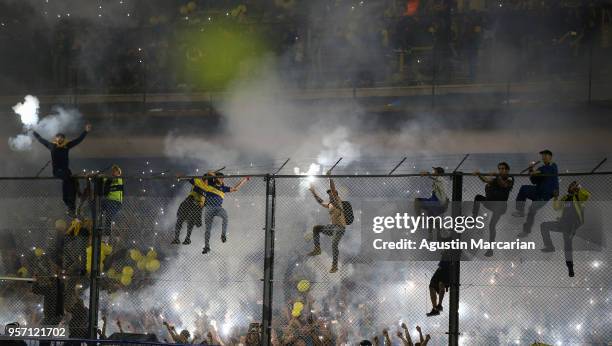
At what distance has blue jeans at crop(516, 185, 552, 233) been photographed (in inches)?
424

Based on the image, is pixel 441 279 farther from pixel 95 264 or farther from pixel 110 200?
pixel 110 200

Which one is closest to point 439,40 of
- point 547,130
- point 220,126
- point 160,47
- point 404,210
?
point 547,130

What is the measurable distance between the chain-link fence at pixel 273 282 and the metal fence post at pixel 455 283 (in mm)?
2004

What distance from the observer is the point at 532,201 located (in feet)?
35.7

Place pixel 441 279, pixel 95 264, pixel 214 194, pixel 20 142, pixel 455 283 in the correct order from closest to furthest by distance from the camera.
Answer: pixel 455 283, pixel 441 279, pixel 95 264, pixel 214 194, pixel 20 142

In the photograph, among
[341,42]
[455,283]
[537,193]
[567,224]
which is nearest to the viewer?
[455,283]

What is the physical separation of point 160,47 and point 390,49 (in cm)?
565

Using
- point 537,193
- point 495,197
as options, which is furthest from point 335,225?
A: point 537,193

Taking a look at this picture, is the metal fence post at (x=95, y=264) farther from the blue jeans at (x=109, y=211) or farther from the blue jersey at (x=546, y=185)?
the blue jersey at (x=546, y=185)

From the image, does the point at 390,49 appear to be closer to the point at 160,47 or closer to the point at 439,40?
the point at 439,40

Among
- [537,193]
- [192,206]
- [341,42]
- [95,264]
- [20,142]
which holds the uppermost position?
[341,42]

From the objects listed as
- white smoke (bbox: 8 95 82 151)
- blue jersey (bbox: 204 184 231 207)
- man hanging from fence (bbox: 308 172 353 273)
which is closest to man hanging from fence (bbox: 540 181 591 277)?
man hanging from fence (bbox: 308 172 353 273)

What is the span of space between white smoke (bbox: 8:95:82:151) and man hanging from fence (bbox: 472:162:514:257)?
11.6m

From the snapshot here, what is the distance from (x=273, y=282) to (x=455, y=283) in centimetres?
318
